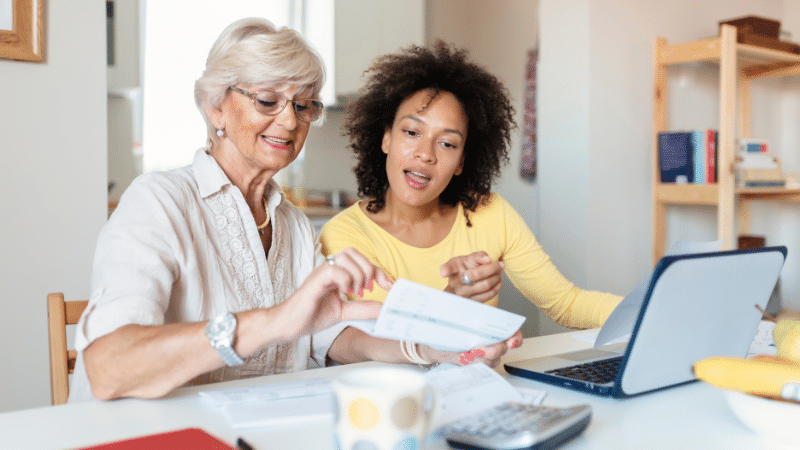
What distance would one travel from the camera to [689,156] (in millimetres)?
3105

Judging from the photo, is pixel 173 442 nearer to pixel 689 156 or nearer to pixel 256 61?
pixel 256 61

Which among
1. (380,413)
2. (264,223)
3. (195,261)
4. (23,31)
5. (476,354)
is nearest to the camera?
(380,413)

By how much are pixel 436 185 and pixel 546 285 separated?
387 mm

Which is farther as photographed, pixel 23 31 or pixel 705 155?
pixel 705 155

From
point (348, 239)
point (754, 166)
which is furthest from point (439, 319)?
→ point (754, 166)

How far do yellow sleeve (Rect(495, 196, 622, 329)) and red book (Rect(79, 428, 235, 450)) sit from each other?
110cm

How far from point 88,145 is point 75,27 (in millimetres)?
347

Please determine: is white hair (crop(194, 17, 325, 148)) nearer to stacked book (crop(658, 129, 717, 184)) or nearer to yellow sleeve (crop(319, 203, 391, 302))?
yellow sleeve (crop(319, 203, 391, 302))

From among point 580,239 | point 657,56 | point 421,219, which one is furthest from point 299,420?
point 657,56

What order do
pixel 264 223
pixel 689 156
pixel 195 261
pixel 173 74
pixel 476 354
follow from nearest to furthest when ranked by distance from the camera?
pixel 476 354, pixel 195 261, pixel 264 223, pixel 173 74, pixel 689 156

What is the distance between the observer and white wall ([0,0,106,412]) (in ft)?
6.11

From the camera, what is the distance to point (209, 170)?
1240mm

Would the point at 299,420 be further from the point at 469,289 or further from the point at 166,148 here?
the point at 166,148

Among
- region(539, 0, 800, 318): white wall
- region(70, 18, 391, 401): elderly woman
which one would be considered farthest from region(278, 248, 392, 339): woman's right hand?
region(539, 0, 800, 318): white wall
